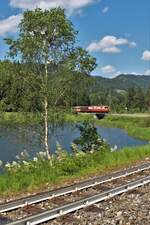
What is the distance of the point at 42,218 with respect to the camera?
10.8 m

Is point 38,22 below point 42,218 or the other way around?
the other way around

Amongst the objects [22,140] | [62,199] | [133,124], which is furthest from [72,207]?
[133,124]

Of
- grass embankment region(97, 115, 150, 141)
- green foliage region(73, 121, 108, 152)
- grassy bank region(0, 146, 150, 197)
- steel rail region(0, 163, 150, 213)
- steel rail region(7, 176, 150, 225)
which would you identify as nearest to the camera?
steel rail region(7, 176, 150, 225)

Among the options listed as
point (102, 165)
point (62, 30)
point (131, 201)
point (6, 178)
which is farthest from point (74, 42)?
point (131, 201)

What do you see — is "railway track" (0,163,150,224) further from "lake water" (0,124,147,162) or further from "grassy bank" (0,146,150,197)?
"lake water" (0,124,147,162)

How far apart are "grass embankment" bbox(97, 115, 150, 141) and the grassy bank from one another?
39.8 meters

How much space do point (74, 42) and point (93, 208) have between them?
39.7ft

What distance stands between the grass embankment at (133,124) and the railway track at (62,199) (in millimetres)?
45625

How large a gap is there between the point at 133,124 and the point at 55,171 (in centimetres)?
7314

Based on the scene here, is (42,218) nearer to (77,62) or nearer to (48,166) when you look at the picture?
(48,166)

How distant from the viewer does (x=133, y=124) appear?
3556 inches

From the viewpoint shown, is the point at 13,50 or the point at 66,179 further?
the point at 13,50

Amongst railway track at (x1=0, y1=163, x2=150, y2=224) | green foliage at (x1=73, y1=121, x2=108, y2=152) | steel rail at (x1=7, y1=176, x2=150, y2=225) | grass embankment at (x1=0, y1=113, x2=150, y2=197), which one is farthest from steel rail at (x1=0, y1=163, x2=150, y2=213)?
green foliage at (x1=73, y1=121, x2=108, y2=152)

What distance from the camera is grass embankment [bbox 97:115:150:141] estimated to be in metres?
68.4
